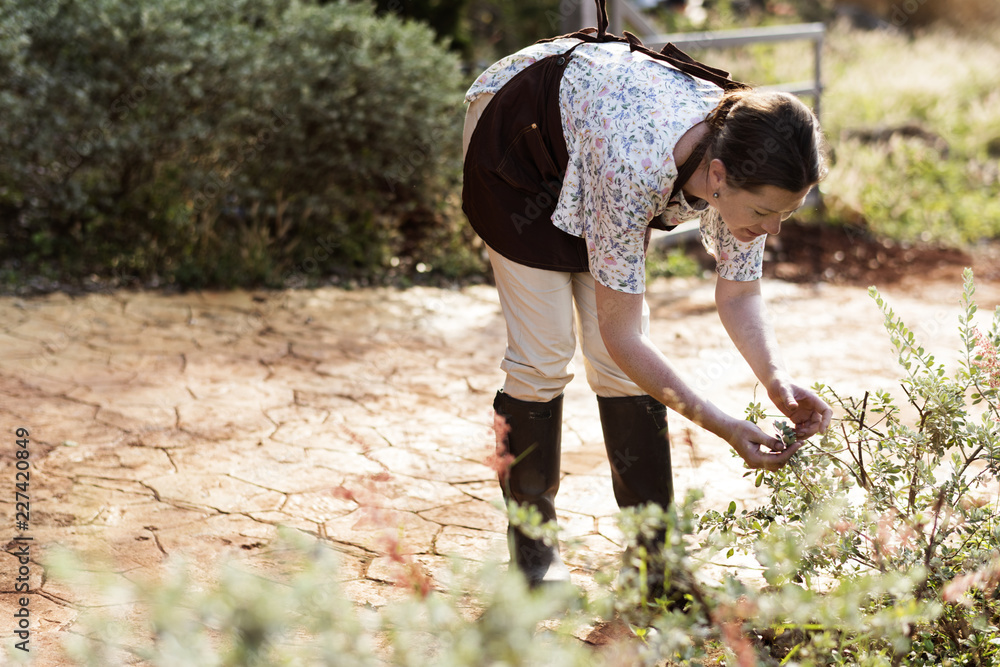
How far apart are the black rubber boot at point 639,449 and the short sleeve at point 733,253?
0.37m

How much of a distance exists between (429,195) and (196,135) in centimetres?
137

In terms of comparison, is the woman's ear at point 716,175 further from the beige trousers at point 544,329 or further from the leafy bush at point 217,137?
the leafy bush at point 217,137

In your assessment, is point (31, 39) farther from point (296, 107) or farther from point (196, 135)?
point (296, 107)

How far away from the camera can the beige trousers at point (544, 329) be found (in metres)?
2.10

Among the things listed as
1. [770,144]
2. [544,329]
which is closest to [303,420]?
[544,329]

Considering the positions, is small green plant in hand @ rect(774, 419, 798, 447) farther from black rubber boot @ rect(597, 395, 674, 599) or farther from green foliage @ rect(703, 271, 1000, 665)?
black rubber boot @ rect(597, 395, 674, 599)

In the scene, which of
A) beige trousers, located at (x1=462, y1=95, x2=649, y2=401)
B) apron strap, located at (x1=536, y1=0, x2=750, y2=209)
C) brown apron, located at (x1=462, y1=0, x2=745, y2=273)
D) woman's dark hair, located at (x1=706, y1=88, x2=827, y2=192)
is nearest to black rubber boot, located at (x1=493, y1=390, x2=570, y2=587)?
beige trousers, located at (x1=462, y1=95, x2=649, y2=401)

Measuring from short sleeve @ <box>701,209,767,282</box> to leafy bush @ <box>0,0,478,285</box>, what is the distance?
10.3 feet

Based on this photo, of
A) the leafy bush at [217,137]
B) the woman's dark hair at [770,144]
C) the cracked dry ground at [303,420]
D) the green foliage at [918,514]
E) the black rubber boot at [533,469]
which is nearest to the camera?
the woman's dark hair at [770,144]

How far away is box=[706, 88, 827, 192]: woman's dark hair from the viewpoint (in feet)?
5.49

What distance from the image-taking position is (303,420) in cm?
332

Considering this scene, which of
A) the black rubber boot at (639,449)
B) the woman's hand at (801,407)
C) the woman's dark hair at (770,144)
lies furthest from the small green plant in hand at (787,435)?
the woman's dark hair at (770,144)

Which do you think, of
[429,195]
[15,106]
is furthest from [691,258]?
[15,106]

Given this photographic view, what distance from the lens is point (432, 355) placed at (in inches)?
163
